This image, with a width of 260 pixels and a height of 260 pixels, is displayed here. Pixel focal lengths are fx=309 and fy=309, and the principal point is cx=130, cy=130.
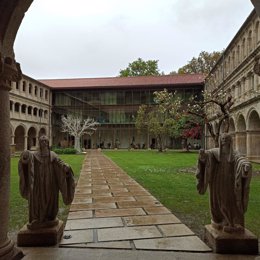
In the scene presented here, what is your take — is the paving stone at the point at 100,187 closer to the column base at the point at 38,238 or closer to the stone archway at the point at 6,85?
the column base at the point at 38,238

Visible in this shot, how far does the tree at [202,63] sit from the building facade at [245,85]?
19.0m

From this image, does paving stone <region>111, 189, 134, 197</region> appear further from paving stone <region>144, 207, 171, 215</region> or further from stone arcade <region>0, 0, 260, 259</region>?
stone arcade <region>0, 0, 260, 259</region>

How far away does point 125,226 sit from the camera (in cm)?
534

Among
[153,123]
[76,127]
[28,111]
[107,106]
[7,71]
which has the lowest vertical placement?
[7,71]

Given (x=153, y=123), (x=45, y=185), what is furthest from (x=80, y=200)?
(x=153, y=123)

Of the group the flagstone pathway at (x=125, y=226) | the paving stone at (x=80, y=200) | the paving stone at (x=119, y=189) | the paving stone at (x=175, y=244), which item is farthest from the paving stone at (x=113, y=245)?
the paving stone at (x=119, y=189)

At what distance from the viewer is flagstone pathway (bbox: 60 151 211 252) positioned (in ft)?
14.4

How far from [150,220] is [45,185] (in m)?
2.24

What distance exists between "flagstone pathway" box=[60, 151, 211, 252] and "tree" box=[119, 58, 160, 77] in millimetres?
53269

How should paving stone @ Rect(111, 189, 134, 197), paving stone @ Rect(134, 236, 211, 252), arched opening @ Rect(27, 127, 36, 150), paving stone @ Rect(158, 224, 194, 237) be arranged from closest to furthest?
1. paving stone @ Rect(134, 236, 211, 252)
2. paving stone @ Rect(158, 224, 194, 237)
3. paving stone @ Rect(111, 189, 134, 197)
4. arched opening @ Rect(27, 127, 36, 150)

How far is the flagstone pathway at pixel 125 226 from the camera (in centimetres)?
440

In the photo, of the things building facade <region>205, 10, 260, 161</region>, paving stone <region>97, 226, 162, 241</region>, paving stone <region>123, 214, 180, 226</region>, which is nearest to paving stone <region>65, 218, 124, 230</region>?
paving stone <region>123, 214, 180, 226</region>

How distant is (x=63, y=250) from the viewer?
13.6 ft

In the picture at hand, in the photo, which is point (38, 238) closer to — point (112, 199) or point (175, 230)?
point (175, 230)
